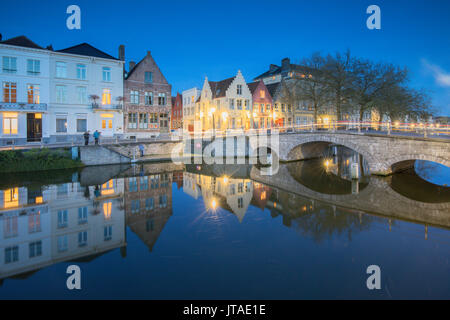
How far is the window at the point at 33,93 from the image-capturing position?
30500mm

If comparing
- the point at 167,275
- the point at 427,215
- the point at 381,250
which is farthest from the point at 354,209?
the point at 167,275

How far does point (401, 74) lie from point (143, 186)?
31.2 meters


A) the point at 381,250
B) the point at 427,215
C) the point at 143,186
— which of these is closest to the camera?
the point at 381,250

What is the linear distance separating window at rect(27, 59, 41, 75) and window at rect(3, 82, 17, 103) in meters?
2.06

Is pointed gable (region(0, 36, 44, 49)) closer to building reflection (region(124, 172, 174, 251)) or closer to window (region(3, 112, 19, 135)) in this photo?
window (region(3, 112, 19, 135))

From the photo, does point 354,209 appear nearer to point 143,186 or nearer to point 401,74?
point 143,186

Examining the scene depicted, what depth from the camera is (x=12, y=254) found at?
8570 millimetres

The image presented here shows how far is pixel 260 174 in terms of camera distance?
978 inches

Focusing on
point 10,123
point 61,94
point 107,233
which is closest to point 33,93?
point 61,94

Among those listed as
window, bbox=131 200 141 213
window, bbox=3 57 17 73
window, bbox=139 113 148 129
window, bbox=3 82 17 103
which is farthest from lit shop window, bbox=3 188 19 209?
window, bbox=139 113 148 129

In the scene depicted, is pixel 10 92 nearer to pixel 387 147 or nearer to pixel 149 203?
pixel 149 203

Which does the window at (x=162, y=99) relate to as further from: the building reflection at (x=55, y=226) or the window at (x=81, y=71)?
the building reflection at (x=55, y=226)

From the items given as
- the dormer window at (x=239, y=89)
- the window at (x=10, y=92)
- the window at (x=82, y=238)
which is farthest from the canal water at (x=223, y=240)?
the dormer window at (x=239, y=89)
